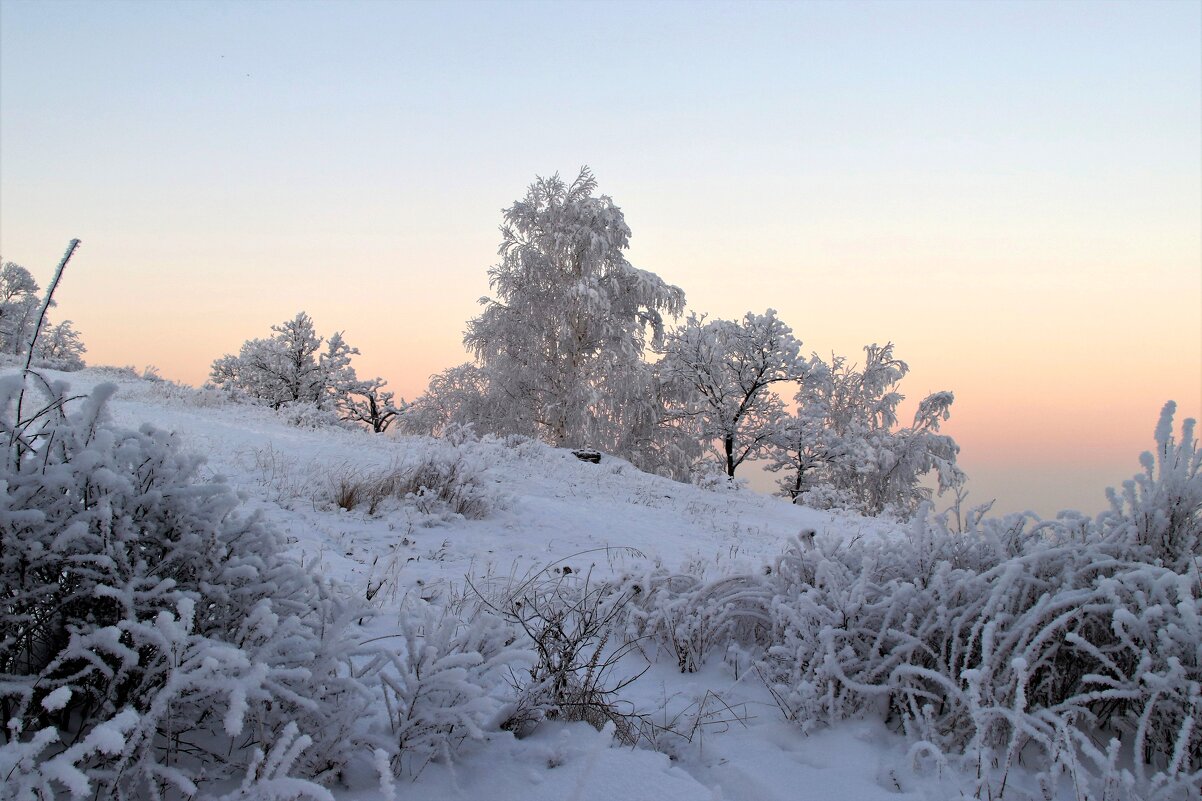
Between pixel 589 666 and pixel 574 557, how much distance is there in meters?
3.42

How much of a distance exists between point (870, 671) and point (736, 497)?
11512 mm

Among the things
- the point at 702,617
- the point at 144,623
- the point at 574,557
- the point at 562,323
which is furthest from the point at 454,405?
the point at 144,623

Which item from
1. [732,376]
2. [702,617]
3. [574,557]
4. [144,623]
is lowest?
[574,557]

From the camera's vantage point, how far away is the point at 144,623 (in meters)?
1.58

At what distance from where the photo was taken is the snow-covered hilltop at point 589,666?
5.25 feet

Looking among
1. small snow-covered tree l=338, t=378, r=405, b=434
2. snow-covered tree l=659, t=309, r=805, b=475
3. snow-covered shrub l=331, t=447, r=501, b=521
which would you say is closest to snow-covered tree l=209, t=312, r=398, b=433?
small snow-covered tree l=338, t=378, r=405, b=434

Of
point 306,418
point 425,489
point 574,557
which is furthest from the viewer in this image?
point 306,418

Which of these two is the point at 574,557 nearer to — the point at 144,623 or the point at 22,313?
the point at 144,623

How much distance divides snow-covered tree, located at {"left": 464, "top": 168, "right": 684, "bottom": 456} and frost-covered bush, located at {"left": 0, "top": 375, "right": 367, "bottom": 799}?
19.8m

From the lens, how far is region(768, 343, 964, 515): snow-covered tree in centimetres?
2467

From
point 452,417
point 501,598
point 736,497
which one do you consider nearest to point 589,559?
point 501,598

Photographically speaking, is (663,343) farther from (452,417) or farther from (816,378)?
Answer: (452,417)

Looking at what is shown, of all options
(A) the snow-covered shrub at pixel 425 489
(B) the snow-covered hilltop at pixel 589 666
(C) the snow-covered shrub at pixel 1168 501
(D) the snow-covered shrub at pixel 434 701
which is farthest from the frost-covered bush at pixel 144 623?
(A) the snow-covered shrub at pixel 425 489

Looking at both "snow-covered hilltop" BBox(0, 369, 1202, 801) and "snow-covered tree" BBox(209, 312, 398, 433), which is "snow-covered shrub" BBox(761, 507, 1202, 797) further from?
"snow-covered tree" BBox(209, 312, 398, 433)
